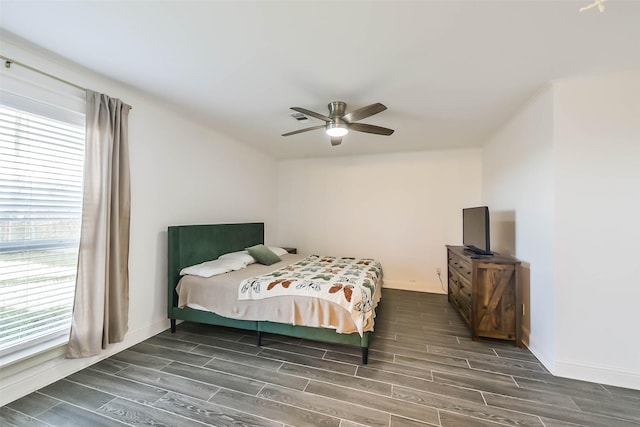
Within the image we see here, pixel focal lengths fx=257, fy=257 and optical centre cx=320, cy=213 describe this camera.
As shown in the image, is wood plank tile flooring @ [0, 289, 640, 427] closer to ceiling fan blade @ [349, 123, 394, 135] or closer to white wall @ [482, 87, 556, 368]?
white wall @ [482, 87, 556, 368]

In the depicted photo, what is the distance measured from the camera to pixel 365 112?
8.00 ft

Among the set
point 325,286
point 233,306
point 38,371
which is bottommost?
point 38,371

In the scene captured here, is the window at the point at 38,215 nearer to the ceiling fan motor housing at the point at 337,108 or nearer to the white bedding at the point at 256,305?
the white bedding at the point at 256,305

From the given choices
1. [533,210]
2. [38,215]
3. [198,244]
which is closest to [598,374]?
[533,210]

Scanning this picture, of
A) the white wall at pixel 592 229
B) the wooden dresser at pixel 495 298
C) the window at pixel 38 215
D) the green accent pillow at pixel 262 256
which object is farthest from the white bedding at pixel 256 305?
the white wall at pixel 592 229

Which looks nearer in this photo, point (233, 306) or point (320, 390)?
point (320, 390)

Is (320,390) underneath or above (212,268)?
underneath

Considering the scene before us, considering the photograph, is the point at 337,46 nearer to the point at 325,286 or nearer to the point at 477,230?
the point at 325,286

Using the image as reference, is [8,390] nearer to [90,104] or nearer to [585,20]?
[90,104]

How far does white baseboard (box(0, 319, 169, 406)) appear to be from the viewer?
6.07ft

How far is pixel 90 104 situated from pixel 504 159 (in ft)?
15.3

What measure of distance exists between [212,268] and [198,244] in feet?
1.63

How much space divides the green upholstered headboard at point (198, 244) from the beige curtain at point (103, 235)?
1.65 ft

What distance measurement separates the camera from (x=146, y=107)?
283 centimetres
